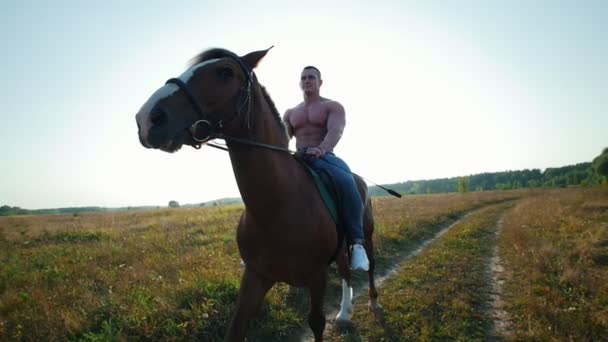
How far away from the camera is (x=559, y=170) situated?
154 meters

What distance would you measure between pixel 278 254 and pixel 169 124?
1.70 meters

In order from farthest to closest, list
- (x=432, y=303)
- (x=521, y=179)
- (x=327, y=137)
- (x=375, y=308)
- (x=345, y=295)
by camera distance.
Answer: (x=521, y=179)
(x=432, y=303)
(x=375, y=308)
(x=345, y=295)
(x=327, y=137)

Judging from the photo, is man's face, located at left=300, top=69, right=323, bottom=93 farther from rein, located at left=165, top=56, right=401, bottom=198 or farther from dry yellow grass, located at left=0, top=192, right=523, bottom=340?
dry yellow grass, located at left=0, top=192, right=523, bottom=340

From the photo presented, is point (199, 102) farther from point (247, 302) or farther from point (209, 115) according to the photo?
point (247, 302)

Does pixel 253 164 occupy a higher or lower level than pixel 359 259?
higher

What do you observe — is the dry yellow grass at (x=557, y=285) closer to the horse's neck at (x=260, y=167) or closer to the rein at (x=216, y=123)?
the horse's neck at (x=260, y=167)

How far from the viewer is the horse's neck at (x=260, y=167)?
2.96m

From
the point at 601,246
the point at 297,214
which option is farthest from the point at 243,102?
the point at 601,246

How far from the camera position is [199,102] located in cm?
250

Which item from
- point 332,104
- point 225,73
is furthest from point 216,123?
point 332,104

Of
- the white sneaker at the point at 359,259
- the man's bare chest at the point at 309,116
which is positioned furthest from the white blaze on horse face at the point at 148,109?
the white sneaker at the point at 359,259

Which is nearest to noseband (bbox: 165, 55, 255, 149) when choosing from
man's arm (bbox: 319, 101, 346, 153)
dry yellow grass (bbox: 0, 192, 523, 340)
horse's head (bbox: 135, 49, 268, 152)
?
horse's head (bbox: 135, 49, 268, 152)

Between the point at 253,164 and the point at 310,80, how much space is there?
6.43ft

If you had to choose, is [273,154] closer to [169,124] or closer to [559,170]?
[169,124]
